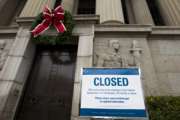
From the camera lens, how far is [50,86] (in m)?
8.54

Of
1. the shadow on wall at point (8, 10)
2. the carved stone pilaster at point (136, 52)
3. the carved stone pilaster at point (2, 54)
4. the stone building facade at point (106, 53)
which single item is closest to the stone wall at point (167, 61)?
the stone building facade at point (106, 53)

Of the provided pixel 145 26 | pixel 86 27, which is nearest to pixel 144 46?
pixel 145 26

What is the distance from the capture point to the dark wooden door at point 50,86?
788 centimetres

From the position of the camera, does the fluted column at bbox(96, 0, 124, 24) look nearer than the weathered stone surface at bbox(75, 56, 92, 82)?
No

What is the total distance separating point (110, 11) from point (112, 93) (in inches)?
302

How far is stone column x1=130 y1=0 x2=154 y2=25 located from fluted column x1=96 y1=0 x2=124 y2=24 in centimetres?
367

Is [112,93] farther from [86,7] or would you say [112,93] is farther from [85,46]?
[86,7]

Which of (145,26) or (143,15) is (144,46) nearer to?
(145,26)

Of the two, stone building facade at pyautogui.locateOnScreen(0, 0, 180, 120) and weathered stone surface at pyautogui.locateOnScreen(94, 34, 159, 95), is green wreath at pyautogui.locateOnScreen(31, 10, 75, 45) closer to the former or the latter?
stone building facade at pyautogui.locateOnScreen(0, 0, 180, 120)

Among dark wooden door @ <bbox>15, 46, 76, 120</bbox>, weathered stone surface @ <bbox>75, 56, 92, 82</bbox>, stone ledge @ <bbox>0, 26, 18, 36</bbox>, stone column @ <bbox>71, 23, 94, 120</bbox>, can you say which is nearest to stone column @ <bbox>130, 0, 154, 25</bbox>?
stone column @ <bbox>71, 23, 94, 120</bbox>

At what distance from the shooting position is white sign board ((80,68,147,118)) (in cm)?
458

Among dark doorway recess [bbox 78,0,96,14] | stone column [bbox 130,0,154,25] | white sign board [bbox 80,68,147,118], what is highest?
dark doorway recess [bbox 78,0,96,14]

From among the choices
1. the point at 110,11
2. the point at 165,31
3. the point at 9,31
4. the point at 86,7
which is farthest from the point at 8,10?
the point at 165,31

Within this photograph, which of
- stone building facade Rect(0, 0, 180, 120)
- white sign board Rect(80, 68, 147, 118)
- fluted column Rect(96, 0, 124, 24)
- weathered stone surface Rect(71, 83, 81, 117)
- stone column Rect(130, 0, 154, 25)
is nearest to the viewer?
white sign board Rect(80, 68, 147, 118)
